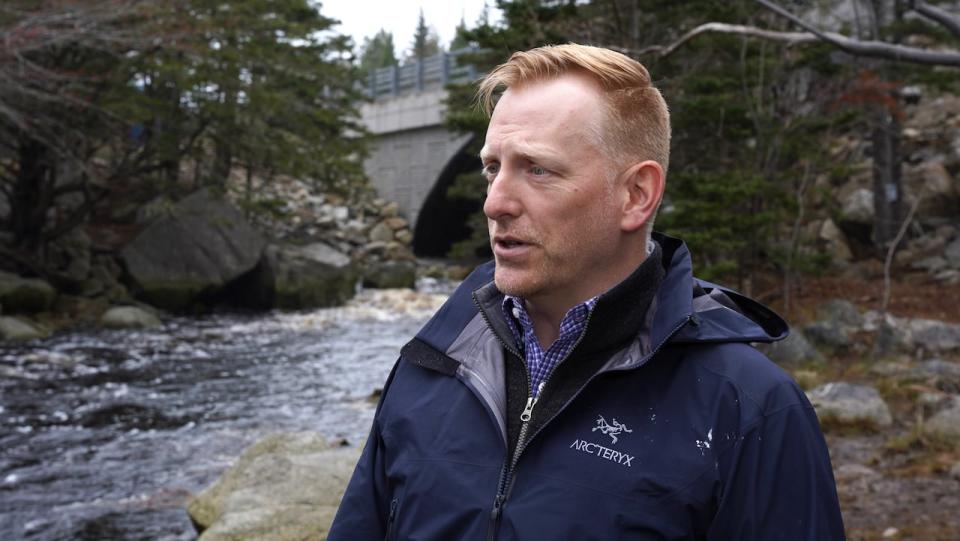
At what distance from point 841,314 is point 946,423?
6226 millimetres

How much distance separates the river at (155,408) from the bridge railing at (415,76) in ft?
49.1

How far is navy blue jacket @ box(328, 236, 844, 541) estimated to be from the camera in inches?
62.7

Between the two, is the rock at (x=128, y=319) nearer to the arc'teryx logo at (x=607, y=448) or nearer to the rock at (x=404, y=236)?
the arc'teryx logo at (x=607, y=448)

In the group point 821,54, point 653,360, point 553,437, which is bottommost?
point 553,437

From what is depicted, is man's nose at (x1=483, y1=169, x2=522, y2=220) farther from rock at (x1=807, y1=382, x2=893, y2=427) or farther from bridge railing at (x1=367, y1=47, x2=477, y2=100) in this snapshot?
bridge railing at (x1=367, y1=47, x2=477, y2=100)

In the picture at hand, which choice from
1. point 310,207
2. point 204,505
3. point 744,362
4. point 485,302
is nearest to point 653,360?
point 744,362

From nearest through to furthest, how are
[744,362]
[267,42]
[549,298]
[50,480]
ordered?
1. [744,362]
2. [549,298]
3. [50,480]
4. [267,42]

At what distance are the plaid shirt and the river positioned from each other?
17.0ft

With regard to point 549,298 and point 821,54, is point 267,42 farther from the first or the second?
point 549,298

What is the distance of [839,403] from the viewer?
26.0ft

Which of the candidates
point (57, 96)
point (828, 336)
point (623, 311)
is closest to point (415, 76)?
point (57, 96)

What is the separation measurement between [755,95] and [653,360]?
12.7 meters

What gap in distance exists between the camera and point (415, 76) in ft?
112

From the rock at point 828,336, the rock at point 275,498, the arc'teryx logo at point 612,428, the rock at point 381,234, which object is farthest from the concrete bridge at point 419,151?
the arc'teryx logo at point 612,428
